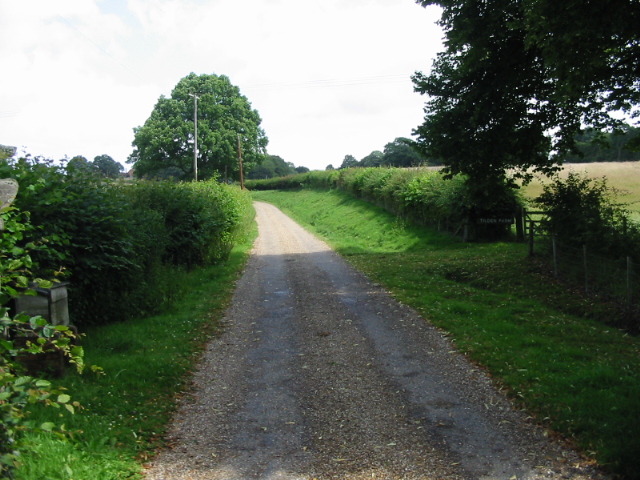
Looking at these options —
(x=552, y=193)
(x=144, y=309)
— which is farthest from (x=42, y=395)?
(x=552, y=193)

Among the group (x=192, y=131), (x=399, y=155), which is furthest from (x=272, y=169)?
(x=192, y=131)

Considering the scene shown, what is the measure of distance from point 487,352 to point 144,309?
6724 mm

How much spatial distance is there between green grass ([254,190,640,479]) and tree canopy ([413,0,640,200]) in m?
3.43

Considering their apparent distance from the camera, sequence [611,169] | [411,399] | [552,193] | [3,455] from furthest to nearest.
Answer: [611,169]
[552,193]
[411,399]
[3,455]

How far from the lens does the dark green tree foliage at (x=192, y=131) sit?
185ft

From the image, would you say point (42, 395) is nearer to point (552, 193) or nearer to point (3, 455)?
point (3, 455)

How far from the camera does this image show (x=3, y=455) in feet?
9.87

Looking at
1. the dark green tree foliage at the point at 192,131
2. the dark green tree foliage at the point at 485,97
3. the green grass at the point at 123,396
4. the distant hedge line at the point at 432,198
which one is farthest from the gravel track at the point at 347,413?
the dark green tree foliage at the point at 192,131

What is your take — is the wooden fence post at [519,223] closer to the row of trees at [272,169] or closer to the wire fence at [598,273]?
the wire fence at [598,273]

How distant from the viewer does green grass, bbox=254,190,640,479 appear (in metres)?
6.02

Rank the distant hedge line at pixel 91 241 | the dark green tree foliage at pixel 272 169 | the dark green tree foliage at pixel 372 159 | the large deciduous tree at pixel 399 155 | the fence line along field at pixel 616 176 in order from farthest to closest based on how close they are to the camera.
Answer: the dark green tree foliage at pixel 272 169 < the dark green tree foliage at pixel 372 159 < the large deciduous tree at pixel 399 155 < the fence line along field at pixel 616 176 < the distant hedge line at pixel 91 241

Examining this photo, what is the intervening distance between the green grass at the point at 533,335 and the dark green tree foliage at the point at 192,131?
36.8 meters

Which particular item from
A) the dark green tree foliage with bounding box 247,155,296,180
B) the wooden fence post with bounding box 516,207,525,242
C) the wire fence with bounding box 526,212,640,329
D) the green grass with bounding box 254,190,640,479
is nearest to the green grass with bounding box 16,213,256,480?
the green grass with bounding box 254,190,640,479

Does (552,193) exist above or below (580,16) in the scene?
below
